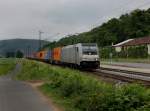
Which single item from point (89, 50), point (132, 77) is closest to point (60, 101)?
point (132, 77)

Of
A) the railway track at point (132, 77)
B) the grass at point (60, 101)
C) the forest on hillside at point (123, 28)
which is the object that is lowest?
the grass at point (60, 101)

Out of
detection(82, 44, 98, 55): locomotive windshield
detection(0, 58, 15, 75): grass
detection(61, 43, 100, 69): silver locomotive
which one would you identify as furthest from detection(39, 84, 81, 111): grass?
detection(0, 58, 15, 75): grass

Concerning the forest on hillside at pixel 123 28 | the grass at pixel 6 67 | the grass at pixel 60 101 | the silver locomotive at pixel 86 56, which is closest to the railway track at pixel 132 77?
the grass at pixel 60 101

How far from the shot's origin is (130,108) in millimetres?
12242

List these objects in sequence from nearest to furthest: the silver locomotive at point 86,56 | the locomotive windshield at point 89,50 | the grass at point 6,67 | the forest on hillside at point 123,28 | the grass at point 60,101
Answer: the grass at point 60,101
the silver locomotive at point 86,56
the locomotive windshield at point 89,50
the grass at point 6,67
the forest on hillside at point 123,28

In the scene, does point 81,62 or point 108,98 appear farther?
point 81,62

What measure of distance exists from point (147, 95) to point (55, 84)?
11142 mm

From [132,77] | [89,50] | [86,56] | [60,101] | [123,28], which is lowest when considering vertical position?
[60,101]

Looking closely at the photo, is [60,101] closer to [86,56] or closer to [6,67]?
[86,56]

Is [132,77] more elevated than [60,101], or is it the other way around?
[132,77]

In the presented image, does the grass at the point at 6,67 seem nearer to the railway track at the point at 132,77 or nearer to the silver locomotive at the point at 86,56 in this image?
the silver locomotive at the point at 86,56

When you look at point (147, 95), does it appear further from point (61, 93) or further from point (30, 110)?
point (61, 93)

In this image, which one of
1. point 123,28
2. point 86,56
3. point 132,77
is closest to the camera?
point 132,77

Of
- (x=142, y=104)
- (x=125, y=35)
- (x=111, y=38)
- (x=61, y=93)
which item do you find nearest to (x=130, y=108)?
(x=142, y=104)
